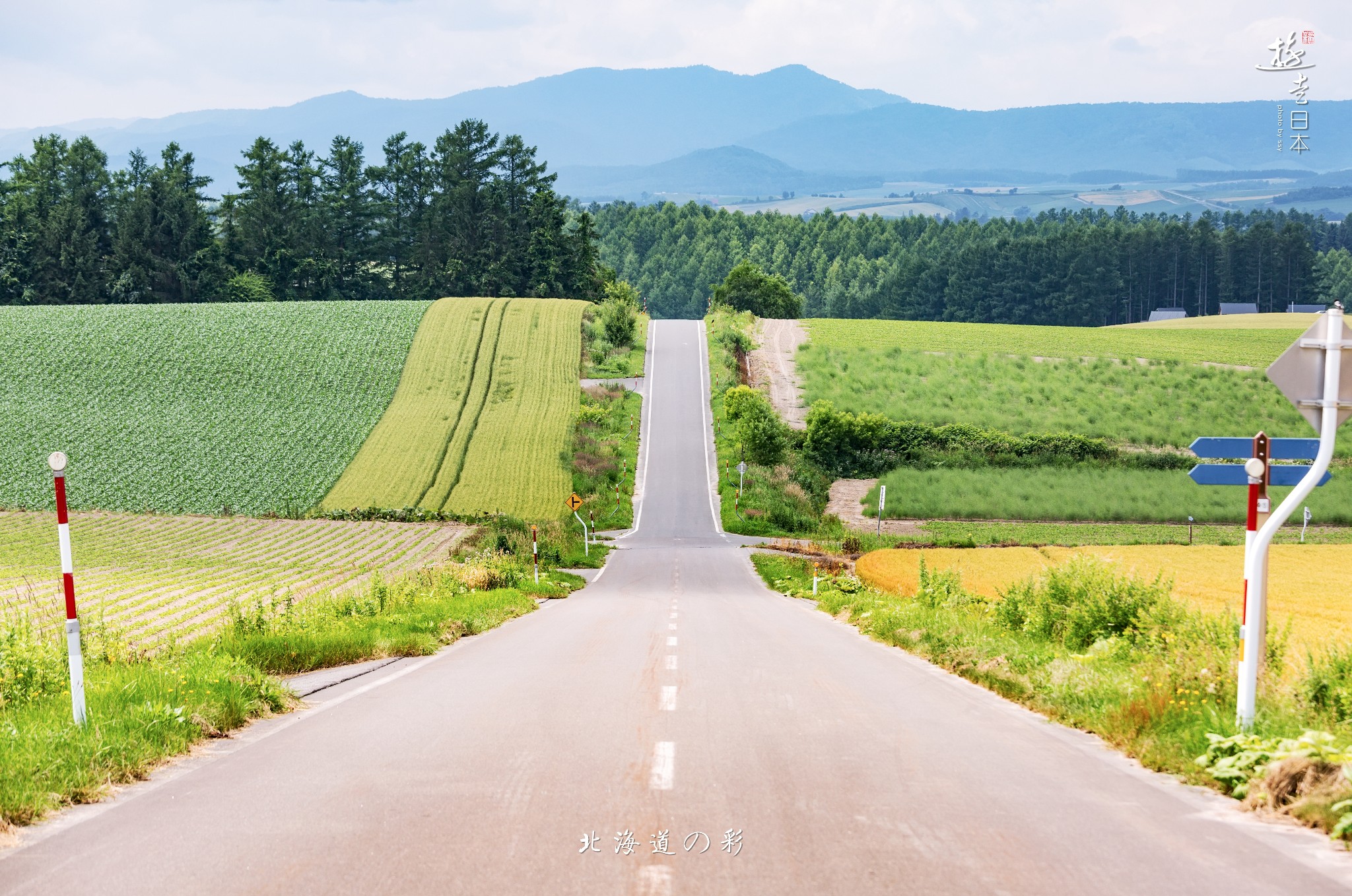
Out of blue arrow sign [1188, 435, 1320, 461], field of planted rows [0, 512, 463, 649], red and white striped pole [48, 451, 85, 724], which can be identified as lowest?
field of planted rows [0, 512, 463, 649]

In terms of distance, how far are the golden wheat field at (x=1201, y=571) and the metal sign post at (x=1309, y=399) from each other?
10511 millimetres

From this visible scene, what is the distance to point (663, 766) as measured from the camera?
684cm

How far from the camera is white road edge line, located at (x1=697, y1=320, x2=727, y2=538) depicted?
48781 mm

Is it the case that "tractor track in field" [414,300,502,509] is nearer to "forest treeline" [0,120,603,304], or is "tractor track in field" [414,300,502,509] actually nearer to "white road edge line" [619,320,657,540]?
"white road edge line" [619,320,657,540]

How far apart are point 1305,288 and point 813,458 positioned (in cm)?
10640

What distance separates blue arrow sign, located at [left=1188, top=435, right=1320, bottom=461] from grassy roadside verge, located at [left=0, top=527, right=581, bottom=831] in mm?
7900

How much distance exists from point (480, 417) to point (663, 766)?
5584cm

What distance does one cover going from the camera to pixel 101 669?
10070 mm

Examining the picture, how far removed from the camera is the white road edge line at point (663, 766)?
6371 millimetres

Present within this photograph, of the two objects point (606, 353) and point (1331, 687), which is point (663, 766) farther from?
point (606, 353)

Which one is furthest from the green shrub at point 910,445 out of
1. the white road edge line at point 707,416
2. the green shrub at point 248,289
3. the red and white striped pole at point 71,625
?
the green shrub at point 248,289

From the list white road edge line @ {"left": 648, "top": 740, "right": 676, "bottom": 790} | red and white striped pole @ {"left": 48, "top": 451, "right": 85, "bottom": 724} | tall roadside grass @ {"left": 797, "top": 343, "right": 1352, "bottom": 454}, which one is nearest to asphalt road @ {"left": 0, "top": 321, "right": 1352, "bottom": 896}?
white road edge line @ {"left": 648, "top": 740, "right": 676, "bottom": 790}

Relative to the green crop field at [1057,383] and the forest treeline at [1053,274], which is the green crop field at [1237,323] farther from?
the green crop field at [1057,383]

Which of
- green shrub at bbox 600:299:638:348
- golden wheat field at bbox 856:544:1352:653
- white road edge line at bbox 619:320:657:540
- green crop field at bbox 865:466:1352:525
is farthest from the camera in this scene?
green shrub at bbox 600:299:638:348
